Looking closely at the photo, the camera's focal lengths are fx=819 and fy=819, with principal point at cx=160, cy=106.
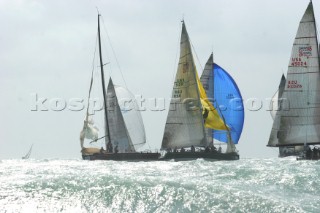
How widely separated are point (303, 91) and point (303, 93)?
0.48ft

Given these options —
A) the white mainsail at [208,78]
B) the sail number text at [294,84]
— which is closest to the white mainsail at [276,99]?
the white mainsail at [208,78]

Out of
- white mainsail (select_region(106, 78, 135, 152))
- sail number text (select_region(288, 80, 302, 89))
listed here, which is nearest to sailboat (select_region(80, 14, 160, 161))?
white mainsail (select_region(106, 78, 135, 152))

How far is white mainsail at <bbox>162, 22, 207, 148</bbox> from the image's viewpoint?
60.2 metres

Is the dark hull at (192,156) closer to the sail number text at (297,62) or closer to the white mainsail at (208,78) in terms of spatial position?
the sail number text at (297,62)

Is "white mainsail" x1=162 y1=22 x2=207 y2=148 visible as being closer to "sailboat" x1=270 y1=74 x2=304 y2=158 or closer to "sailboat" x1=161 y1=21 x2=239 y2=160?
"sailboat" x1=161 y1=21 x2=239 y2=160

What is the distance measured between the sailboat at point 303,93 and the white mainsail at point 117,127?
61.7 feet

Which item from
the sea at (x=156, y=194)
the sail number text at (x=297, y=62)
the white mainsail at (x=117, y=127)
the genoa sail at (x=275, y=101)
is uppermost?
the sail number text at (x=297, y=62)

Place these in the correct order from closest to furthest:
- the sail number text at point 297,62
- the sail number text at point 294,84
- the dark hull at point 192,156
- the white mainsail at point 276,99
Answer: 1. the sail number text at point 297,62
2. the sail number text at point 294,84
3. the dark hull at point 192,156
4. the white mainsail at point 276,99

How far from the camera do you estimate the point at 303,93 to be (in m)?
54.7

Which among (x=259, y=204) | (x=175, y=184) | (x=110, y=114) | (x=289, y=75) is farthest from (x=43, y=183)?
(x=110, y=114)

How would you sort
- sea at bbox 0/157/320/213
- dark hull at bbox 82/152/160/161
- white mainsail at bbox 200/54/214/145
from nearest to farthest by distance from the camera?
1. sea at bbox 0/157/320/213
2. dark hull at bbox 82/152/160/161
3. white mainsail at bbox 200/54/214/145

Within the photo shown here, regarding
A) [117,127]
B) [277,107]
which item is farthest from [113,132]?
[277,107]

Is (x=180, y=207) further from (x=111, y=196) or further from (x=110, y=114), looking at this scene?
A: (x=110, y=114)

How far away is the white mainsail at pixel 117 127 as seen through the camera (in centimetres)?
7119
